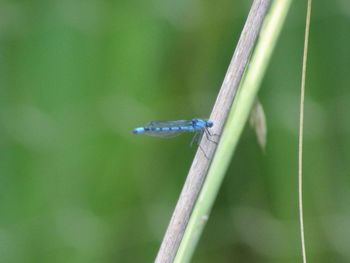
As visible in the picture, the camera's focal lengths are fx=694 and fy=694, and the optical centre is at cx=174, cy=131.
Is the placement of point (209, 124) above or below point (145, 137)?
above

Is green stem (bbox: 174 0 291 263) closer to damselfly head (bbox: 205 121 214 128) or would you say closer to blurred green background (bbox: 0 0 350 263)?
damselfly head (bbox: 205 121 214 128)

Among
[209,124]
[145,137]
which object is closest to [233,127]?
[209,124]

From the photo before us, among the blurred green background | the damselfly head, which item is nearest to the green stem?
the damselfly head

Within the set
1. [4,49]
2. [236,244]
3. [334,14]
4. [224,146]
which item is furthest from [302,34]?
[224,146]

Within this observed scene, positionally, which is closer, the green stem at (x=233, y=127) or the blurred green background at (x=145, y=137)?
the green stem at (x=233, y=127)

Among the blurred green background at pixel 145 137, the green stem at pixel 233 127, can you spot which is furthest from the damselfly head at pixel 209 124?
the blurred green background at pixel 145 137

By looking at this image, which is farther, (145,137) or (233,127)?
(145,137)

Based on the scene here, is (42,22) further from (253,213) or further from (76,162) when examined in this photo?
(253,213)

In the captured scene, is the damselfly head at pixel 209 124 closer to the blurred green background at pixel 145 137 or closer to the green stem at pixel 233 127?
the green stem at pixel 233 127

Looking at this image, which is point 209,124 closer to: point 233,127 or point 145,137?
point 233,127
